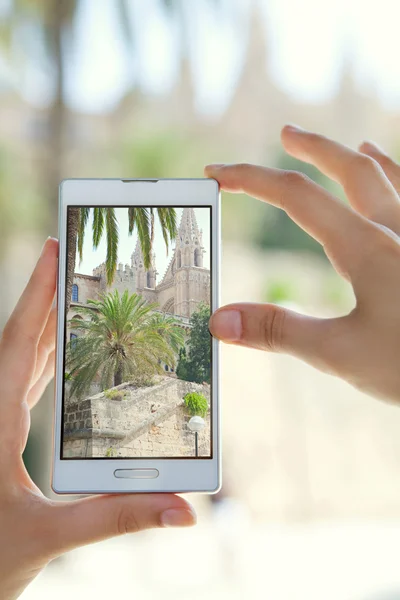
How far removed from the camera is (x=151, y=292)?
877mm

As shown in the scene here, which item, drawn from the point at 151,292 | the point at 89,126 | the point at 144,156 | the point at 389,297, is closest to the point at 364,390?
the point at 389,297

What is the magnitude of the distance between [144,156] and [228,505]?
2.12 m

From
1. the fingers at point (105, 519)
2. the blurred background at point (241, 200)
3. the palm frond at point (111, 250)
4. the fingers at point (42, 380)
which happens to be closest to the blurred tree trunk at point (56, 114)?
the blurred background at point (241, 200)

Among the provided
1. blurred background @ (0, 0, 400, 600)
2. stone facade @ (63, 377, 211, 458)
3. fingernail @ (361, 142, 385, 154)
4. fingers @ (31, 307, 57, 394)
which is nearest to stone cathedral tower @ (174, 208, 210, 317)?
stone facade @ (63, 377, 211, 458)

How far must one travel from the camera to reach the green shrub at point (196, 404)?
0.85 m

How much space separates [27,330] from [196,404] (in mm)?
264

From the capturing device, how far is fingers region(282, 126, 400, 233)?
2.72 feet

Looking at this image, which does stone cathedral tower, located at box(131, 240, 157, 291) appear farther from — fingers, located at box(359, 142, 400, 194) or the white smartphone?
fingers, located at box(359, 142, 400, 194)

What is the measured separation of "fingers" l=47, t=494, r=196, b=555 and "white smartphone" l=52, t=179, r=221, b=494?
8 centimetres

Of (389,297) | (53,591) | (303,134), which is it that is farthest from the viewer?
(53,591)

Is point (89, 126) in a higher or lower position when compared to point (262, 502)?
higher

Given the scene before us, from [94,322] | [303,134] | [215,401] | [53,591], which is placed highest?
[303,134]

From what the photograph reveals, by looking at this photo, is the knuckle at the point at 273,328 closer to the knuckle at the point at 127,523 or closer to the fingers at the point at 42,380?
the knuckle at the point at 127,523

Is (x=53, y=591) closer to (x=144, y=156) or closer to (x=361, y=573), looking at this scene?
(x=361, y=573)
